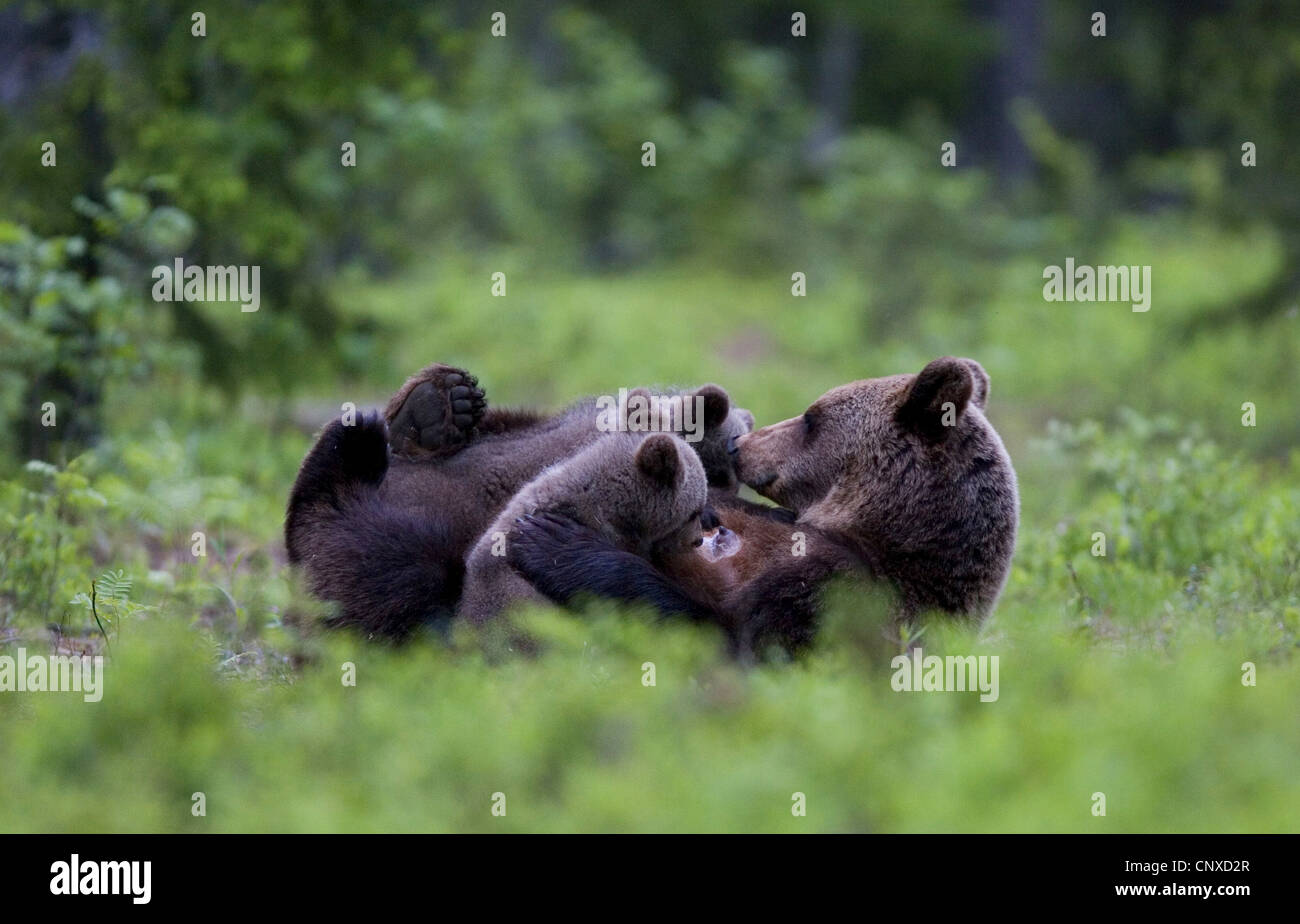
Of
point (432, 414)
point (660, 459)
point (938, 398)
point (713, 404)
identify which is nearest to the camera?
point (660, 459)

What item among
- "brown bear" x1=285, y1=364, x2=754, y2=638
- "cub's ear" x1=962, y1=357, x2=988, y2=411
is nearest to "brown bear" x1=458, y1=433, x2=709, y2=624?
"brown bear" x1=285, y1=364, x2=754, y2=638

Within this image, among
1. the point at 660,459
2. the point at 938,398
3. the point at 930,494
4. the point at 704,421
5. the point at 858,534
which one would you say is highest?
the point at 704,421

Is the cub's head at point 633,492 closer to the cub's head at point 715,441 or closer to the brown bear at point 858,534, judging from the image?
the brown bear at point 858,534

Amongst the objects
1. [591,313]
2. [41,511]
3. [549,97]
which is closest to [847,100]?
[549,97]

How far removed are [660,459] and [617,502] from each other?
25cm

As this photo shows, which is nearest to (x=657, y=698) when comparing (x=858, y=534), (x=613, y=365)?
(x=858, y=534)

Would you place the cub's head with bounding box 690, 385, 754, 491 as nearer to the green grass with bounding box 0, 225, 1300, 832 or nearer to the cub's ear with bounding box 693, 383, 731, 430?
the cub's ear with bounding box 693, 383, 731, 430

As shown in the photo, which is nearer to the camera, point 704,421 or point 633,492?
point 633,492

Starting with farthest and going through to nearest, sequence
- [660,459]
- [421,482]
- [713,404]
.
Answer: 1. [713,404]
2. [421,482]
3. [660,459]

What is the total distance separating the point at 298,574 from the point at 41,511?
234cm

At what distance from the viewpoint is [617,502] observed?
231 inches

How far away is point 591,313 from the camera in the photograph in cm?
1888

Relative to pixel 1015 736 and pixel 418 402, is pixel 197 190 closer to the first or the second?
pixel 418 402

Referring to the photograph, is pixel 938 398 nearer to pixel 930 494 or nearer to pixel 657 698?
pixel 930 494
